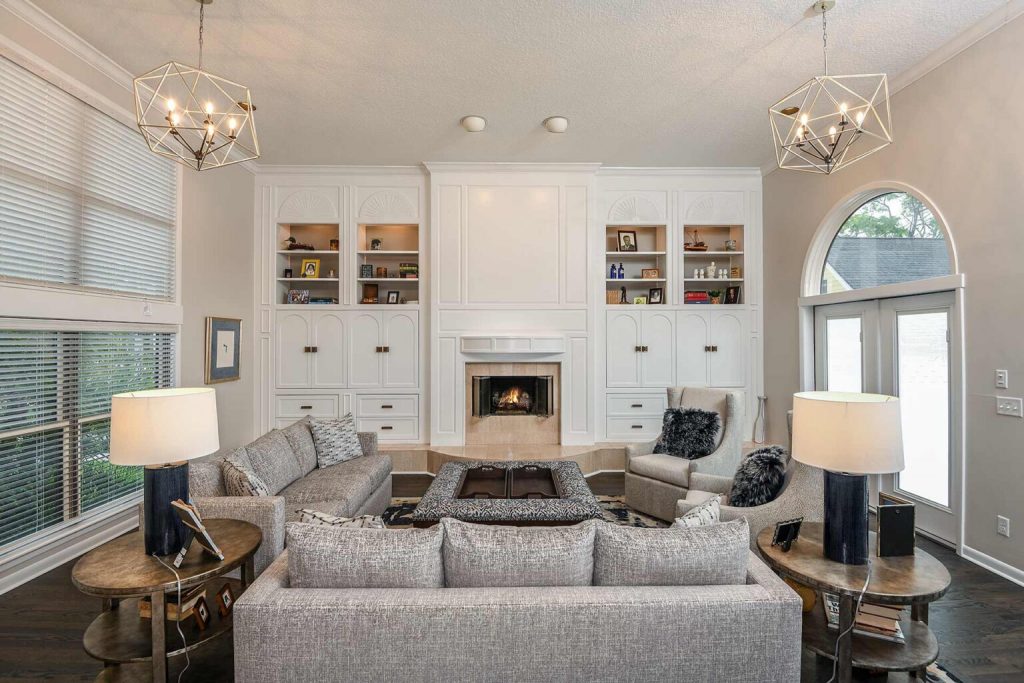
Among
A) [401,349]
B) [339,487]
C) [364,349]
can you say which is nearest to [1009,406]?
[339,487]

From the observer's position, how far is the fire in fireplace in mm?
5227

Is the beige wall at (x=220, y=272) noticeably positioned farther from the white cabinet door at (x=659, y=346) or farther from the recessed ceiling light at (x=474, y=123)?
the white cabinet door at (x=659, y=346)

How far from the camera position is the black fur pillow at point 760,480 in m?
2.56

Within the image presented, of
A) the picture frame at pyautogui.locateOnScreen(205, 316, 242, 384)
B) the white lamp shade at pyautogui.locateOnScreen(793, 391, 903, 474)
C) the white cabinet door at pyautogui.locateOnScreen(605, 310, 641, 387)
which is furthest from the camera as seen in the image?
the white cabinet door at pyautogui.locateOnScreen(605, 310, 641, 387)

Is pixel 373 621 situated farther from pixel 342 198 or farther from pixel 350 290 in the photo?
pixel 342 198

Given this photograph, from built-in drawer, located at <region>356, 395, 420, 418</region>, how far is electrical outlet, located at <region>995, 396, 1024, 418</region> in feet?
15.1

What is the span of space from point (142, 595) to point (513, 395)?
12.9 feet

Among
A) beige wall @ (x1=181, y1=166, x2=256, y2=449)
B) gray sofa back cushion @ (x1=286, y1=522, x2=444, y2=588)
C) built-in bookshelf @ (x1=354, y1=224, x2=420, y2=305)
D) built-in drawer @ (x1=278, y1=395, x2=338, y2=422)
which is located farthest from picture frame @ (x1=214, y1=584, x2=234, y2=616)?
built-in bookshelf @ (x1=354, y1=224, x2=420, y2=305)

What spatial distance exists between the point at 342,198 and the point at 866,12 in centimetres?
465

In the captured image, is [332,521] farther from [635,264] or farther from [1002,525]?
[635,264]

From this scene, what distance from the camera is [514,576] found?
1.53m

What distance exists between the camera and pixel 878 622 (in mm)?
1791

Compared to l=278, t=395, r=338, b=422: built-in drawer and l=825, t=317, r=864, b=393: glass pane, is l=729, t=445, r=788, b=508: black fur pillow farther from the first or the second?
l=278, t=395, r=338, b=422: built-in drawer

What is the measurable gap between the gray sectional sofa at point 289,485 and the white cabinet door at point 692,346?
334 cm
